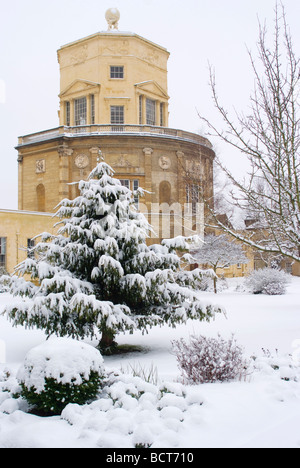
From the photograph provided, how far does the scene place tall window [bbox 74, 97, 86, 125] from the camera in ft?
134

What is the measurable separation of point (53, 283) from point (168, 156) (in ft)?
99.3

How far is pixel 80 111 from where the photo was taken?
41.1 meters

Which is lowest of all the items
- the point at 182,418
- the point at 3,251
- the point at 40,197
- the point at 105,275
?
the point at 182,418

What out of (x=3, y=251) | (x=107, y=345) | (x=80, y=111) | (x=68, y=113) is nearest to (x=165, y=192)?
(x=80, y=111)

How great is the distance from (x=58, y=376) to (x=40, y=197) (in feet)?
116

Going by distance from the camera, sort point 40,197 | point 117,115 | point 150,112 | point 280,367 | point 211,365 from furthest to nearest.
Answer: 1. point 150,112
2. point 117,115
3. point 40,197
4. point 280,367
5. point 211,365

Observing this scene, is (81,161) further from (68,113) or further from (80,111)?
(68,113)

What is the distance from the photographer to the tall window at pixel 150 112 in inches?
1634

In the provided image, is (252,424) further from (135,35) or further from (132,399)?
(135,35)

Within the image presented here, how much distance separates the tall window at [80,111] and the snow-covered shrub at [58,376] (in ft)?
122

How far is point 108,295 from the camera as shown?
393 inches

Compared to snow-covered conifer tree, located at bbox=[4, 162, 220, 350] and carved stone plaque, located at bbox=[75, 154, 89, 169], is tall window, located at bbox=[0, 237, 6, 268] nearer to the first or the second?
carved stone plaque, located at bbox=[75, 154, 89, 169]

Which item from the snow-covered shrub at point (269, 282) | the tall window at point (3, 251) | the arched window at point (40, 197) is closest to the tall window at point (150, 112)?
the arched window at point (40, 197)
